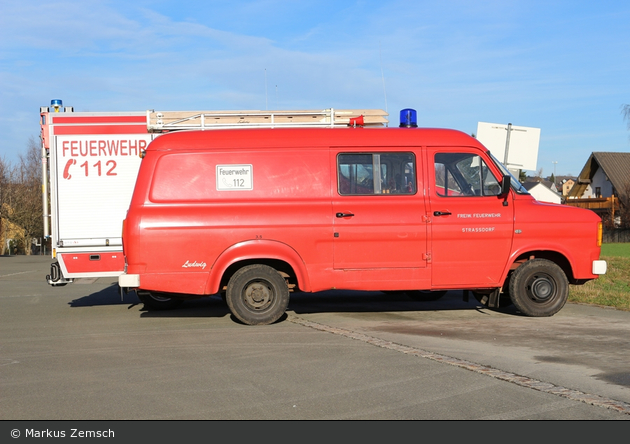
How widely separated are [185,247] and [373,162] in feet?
8.96

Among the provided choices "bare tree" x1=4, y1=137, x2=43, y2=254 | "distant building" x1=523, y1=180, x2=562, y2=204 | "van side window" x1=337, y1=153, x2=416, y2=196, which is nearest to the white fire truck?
"van side window" x1=337, y1=153, x2=416, y2=196

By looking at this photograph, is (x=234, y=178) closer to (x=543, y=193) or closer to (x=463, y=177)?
(x=463, y=177)

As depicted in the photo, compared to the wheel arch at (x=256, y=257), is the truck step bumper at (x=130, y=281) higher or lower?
lower

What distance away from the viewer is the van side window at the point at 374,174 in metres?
9.32

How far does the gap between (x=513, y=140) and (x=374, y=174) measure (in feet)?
18.0

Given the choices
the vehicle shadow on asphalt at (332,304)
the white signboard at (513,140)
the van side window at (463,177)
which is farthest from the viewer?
the white signboard at (513,140)

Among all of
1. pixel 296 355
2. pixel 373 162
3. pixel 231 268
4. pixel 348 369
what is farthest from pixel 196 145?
pixel 348 369

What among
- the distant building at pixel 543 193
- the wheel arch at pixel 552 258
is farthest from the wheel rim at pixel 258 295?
the distant building at pixel 543 193

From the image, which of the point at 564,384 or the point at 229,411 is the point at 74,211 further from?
the point at 564,384

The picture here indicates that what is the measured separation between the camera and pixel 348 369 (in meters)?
6.48

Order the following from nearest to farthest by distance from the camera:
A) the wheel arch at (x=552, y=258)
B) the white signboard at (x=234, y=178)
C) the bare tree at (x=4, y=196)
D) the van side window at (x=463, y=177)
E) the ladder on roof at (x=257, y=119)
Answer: the white signboard at (x=234, y=178)
the van side window at (x=463, y=177)
the wheel arch at (x=552, y=258)
the ladder on roof at (x=257, y=119)
the bare tree at (x=4, y=196)

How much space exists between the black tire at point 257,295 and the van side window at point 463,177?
2558mm

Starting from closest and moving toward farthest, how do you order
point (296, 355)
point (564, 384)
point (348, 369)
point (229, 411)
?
point (229, 411)
point (564, 384)
point (348, 369)
point (296, 355)

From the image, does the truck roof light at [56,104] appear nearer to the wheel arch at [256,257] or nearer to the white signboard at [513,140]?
the wheel arch at [256,257]
